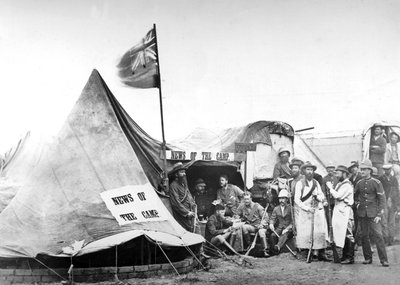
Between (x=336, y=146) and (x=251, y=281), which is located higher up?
(x=336, y=146)

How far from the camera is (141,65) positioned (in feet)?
21.7

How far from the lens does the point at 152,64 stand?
668cm

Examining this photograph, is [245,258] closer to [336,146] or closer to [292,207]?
[292,207]

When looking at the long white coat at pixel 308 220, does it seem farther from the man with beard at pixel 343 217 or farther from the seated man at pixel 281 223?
the seated man at pixel 281 223

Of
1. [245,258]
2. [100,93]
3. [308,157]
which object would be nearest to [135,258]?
[245,258]

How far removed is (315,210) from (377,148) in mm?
1968

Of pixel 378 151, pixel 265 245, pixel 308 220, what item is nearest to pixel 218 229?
pixel 265 245

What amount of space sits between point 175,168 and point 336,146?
497cm

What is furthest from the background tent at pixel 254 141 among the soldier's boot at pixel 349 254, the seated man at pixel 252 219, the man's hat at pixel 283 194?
the soldier's boot at pixel 349 254

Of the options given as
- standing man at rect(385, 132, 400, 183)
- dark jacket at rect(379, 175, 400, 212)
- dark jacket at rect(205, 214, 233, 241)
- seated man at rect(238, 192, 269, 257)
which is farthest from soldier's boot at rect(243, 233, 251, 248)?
standing man at rect(385, 132, 400, 183)

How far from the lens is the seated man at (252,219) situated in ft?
22.2

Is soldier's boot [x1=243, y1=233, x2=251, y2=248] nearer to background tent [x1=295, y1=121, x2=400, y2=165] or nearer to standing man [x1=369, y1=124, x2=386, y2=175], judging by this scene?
standing man [x1=369, y1=124, x2=386, y2=175]

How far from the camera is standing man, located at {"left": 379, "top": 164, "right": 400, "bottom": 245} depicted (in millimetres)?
6434

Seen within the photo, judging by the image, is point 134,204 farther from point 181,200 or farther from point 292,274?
point 292,274
